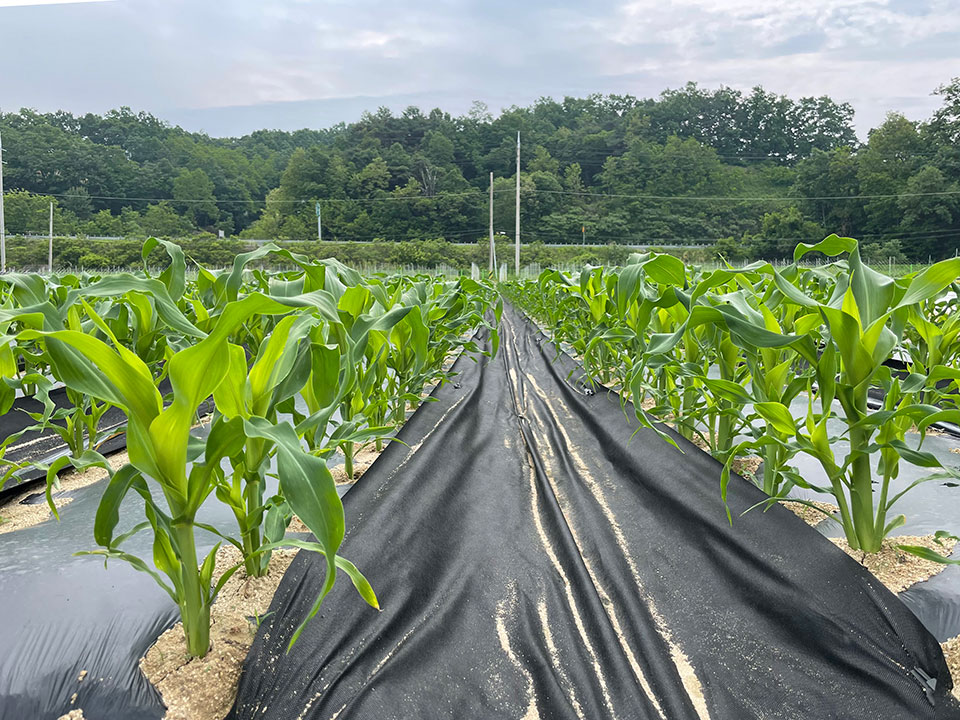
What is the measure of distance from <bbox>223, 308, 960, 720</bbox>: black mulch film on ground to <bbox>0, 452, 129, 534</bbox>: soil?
92cm

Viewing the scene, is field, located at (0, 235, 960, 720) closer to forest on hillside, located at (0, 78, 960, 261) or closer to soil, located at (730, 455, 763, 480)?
soil, located at (730, 455, 763, 480)

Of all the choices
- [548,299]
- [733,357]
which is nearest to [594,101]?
[548,299]

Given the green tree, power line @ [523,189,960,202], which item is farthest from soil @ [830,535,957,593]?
the green tree

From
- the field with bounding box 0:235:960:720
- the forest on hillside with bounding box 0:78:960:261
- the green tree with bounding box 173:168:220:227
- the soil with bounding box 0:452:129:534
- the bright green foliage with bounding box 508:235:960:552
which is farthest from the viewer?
Answer: the green tree with bounding box 173:168:220:227

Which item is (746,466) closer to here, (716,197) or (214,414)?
(214,414)

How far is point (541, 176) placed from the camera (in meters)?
39.2

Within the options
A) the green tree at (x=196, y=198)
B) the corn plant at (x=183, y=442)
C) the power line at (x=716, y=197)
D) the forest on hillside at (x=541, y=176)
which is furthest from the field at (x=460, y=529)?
the green tree at (x=196, y=198)

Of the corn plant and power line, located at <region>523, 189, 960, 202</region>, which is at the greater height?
power line, located at <region>523, 189, 960, 202</region>

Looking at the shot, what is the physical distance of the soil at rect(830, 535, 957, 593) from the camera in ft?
4.35

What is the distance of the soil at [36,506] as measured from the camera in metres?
1.68

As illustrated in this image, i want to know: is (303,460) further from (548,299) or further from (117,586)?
(548,299)

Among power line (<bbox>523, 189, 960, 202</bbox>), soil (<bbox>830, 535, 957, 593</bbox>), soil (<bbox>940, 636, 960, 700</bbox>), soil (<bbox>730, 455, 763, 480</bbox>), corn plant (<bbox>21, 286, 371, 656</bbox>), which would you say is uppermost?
power line (<bbox>523, 189, 960, 202</bbox>)

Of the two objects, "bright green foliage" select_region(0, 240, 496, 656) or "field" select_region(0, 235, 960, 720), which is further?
"field" select_region(0, 235, 960, 720)

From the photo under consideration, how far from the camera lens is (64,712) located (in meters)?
0.98
